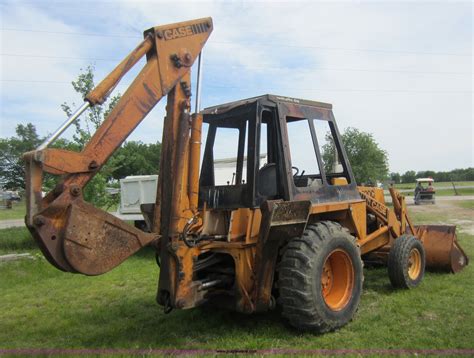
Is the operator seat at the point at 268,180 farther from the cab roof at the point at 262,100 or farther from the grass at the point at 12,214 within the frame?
the grass at the point at 12,214

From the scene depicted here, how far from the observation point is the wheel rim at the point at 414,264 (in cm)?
692

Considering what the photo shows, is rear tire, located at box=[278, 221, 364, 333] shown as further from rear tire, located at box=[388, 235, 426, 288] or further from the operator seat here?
rear tire, located at box=[388, 235, 426, 288]

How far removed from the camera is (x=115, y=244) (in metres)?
4.16

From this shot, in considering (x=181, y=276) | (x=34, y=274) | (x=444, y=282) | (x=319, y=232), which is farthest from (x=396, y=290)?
(x=34, y=274)

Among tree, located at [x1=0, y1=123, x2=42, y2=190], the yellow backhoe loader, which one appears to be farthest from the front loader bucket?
tree, located at [x1=0, y1=123, x2=42, y2=190]

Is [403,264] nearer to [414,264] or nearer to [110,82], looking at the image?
[414,264]

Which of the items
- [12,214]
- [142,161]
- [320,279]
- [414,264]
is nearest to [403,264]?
[414,264]

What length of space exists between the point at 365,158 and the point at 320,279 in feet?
83.4

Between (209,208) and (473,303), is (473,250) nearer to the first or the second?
(473,303)

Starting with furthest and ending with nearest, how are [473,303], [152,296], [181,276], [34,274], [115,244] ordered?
[34,274] → [152,296] → [473,303] → [181,276] → [115,244]

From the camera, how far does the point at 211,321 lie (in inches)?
216

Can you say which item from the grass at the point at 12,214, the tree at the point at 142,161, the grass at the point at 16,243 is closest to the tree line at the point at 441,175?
the tree at the point at 142,161

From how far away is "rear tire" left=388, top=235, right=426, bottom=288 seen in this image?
650cm

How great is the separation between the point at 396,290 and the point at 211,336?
3011 mm
